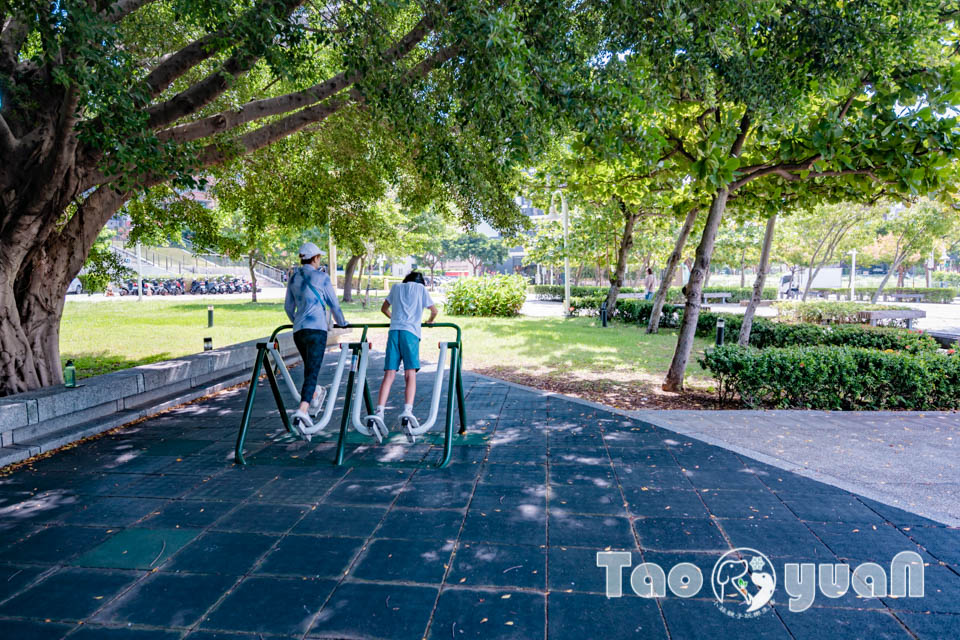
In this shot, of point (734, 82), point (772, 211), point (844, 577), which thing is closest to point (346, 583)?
point (844, 577)

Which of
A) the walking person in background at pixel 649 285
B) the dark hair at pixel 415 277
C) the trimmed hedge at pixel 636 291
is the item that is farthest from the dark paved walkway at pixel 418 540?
the trimmed hedge at pixel 636 291

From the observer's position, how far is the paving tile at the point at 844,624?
2408 millimetres

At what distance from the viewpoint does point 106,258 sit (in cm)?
873

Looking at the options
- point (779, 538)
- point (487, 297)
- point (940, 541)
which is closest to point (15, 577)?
point (779, 538)

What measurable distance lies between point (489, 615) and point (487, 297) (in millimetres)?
18717

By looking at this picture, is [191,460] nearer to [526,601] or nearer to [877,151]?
[526,601]

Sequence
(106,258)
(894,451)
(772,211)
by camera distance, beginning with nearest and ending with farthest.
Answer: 1. (894,451)
2. (772,211)
3. (106,258)

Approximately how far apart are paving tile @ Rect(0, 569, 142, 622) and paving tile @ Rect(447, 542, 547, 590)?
1663mm

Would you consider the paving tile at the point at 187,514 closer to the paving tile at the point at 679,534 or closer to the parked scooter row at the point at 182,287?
the paving tile at the point at 679,534

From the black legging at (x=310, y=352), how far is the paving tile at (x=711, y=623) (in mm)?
3541

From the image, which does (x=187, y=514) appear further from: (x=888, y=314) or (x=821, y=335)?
(x=888, y=314)

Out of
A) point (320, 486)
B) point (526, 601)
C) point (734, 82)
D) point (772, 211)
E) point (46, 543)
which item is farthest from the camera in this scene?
point (772, 211)

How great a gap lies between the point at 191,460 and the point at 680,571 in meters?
3.97
